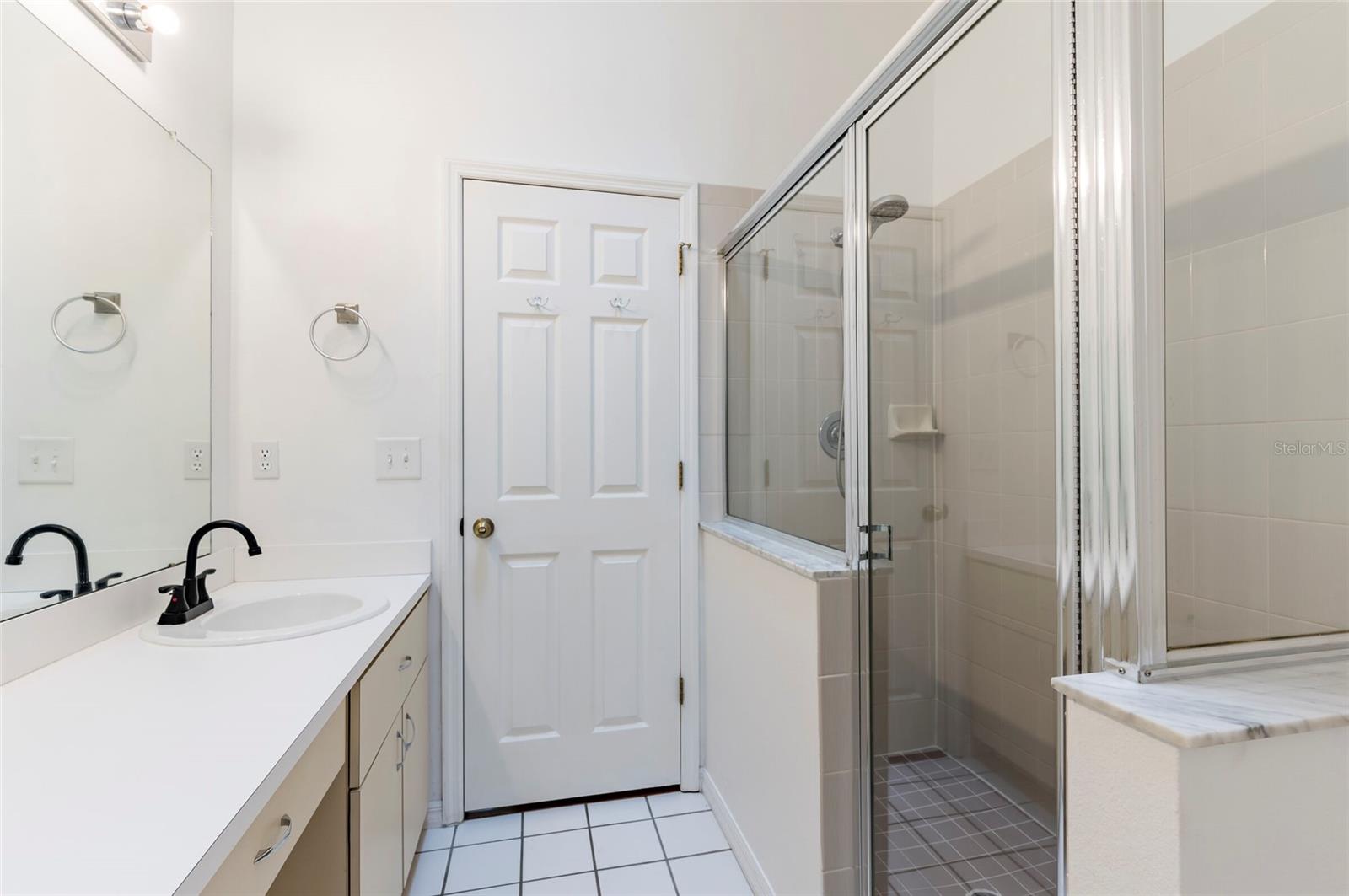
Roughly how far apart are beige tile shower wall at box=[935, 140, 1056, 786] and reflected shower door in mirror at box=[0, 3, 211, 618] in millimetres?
1673

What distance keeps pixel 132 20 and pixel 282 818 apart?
67.1 inches

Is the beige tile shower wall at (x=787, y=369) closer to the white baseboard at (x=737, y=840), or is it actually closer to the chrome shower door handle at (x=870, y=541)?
the chrome shower door handle at (x=870, y=541)

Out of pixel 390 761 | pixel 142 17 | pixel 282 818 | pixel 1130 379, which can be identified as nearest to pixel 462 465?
pixel 390 761

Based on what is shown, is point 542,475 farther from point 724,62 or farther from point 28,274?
point 724,62

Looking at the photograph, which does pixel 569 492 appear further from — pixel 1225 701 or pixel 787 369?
pixel 1225 701

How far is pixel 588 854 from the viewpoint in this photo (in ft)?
5.65

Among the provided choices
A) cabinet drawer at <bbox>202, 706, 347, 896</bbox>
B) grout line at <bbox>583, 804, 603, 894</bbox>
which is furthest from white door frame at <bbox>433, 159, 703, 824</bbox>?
cabinet drawer at <bbox>202, 706, 347, 896</bbox>

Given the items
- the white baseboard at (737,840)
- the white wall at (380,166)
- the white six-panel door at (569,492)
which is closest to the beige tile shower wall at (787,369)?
the white six-panel door at (569,492)

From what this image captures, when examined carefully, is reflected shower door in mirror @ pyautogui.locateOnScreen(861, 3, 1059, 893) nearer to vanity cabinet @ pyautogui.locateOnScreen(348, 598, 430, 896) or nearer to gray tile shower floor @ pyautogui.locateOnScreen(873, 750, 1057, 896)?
gray tile shower floor @ pyautogui.locateOnScreen(873, 750, 1057, 896)

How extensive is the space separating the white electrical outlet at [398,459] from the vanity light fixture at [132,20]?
3.61 ft

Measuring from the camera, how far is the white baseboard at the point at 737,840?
1.52 meters

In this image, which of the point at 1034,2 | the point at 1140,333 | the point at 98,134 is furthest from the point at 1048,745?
the point at 98,134

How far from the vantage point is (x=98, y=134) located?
1286 mm

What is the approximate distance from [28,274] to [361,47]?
1261mm
